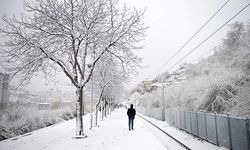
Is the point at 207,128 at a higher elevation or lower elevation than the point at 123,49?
lower

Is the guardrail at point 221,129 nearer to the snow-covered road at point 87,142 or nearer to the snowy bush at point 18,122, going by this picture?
the snow-covered road at point 87,142

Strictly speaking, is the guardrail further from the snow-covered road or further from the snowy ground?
the snow-covered road

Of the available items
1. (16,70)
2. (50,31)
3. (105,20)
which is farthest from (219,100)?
(16,70)

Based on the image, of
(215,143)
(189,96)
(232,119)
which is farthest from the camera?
(189,96)

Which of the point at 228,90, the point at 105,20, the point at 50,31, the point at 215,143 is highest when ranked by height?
the point at 105,20

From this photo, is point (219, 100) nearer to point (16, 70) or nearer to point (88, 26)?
point (88, 26)

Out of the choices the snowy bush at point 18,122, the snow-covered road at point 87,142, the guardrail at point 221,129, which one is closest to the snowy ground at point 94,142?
the snow-covered road at point 87,142

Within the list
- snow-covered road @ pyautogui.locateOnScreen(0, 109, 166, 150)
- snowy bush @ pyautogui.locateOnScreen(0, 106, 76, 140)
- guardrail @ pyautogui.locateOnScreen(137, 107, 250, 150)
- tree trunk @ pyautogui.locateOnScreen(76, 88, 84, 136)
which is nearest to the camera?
guardrail @ pyautogui.locateOnScreen(137, 107, 250, 150)

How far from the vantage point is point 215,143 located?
36.0 ft

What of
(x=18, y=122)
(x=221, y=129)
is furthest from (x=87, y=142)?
(x=18, y=122)

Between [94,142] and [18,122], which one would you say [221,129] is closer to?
[94,142]

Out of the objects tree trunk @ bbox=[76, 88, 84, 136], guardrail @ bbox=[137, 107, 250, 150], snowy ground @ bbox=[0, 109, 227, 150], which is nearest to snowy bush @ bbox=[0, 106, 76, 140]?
snowy ground @ bbox=[0, 109, 227, 150]

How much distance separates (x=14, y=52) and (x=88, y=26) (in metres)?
4.34

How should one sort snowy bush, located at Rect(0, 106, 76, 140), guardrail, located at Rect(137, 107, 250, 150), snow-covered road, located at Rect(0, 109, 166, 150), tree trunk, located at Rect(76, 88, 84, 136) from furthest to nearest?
snowy bush, located at Rect(0, 106, 76, 140) → tree trunk, located at Rect(76, 88, 84, 136) → snow-covered road, located at Rect(0, 109, 166, 150) → guardrail, located at Rect(137, 107, 250, 150)
